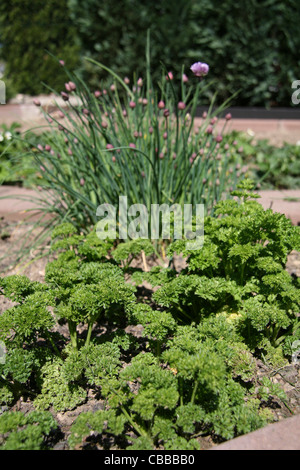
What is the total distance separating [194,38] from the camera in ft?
17.3

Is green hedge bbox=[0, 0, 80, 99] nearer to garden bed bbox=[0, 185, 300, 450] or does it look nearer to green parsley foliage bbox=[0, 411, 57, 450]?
garden bed bbox=[0, 185, 300, 450]

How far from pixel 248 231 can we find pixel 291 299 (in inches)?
13.0

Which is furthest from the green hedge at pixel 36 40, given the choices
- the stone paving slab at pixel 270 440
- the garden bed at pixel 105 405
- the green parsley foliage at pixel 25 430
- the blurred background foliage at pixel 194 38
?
the stone paving slab at pixel 270 440

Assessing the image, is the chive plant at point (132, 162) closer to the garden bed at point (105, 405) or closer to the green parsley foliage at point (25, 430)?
the garden bed at point (105, 405)

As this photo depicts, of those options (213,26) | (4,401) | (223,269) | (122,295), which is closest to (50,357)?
(4,401)

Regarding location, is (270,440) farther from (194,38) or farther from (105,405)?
(194,38)

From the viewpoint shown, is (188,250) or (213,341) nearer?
(213,341)

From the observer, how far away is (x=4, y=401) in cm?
168

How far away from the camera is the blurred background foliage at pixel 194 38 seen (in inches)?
200

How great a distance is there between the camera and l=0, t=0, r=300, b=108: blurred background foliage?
509cm

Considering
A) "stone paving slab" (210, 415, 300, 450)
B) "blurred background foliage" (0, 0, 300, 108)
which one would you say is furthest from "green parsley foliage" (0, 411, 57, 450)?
"blurred background foliage" (0, 0, 300, 108)

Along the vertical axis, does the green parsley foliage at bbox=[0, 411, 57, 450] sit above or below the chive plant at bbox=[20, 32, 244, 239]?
→ below

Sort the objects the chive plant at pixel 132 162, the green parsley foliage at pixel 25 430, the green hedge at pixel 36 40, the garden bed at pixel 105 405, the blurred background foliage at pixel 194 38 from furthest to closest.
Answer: the green hedge at pixel 36 40 → the blurred background foliage at pixel 194 38 → the chive plant at pixel 132 162 → the garden bed at pixel 105 405 → the green parsley foliage at pixel 25 430
